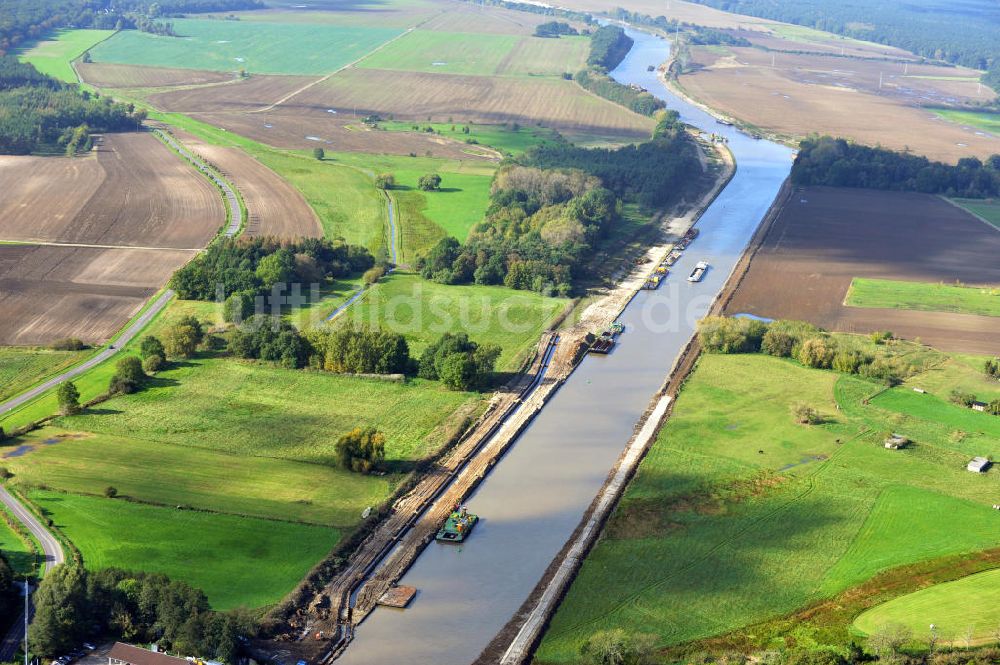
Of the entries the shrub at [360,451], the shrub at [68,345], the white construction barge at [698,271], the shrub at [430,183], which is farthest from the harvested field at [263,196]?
the shrub at [360,451]

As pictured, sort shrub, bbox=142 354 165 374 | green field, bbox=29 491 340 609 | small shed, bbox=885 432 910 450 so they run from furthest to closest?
shrub, bbox=142 354 165 374 → small shed, bbox=885 432 910 450 → green field, bbox=29 491 340 609

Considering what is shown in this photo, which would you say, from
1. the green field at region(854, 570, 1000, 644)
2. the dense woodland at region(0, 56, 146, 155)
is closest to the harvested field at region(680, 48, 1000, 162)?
the dense woodland at region(0, 56, 146, 155)

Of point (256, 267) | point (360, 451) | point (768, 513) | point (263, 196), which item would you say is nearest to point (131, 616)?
point (360, 451)

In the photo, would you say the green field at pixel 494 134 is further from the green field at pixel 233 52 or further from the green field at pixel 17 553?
the green field at pixel 17 553

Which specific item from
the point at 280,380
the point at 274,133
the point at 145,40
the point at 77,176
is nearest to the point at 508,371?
the point at 280,380

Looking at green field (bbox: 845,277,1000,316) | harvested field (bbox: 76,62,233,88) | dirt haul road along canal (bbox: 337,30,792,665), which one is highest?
harvested field (bbox: 76,62,233,88)

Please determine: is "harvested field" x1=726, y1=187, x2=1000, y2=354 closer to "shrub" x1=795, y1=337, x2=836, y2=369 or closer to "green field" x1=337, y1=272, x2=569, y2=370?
"shrub" x1=795, y1=337, x2=836, y2=369

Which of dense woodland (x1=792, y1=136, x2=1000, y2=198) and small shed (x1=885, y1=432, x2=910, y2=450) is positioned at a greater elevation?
dense woodland (x1=792, y1=136, x2=1000, y2=198)

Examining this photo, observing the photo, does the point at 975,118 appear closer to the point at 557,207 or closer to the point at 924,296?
the point at 924,296
